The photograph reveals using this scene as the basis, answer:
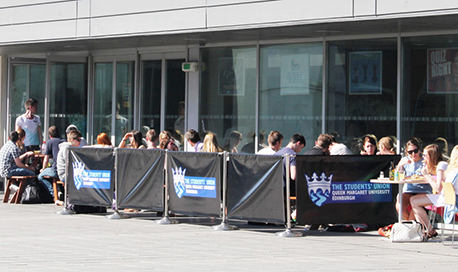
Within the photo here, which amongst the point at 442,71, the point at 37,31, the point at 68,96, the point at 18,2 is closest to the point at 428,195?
the point at 442,71

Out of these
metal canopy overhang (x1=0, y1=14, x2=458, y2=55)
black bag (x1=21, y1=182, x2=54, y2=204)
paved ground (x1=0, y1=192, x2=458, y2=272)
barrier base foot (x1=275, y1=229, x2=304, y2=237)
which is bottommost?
paved ground (x1=0, y1=192, x2=458, y2=272)

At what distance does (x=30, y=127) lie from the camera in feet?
55.6

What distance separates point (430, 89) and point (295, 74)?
2.84 metres

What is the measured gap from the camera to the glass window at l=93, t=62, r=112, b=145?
17625mm

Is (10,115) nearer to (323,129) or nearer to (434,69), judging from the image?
(323,129)

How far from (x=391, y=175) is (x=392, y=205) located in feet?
2.05

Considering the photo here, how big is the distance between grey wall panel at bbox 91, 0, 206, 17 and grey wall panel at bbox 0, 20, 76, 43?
75 centimetres

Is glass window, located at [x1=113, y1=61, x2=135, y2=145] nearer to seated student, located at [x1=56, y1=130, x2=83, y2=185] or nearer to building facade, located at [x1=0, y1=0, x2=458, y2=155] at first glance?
building facade, located at [x1=0, y1=0, x2=458, y2=155]

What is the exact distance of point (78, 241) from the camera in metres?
9.41

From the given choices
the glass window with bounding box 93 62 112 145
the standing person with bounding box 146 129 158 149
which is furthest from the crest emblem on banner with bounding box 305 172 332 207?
the glass window with bounding box 93 62 112 145

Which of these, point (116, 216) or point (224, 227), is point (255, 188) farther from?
point (116, 216)

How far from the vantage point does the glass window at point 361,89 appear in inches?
513

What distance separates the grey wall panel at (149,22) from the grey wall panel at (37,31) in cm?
71

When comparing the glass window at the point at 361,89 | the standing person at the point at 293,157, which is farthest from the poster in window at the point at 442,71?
the standing person at the point at 293,157
